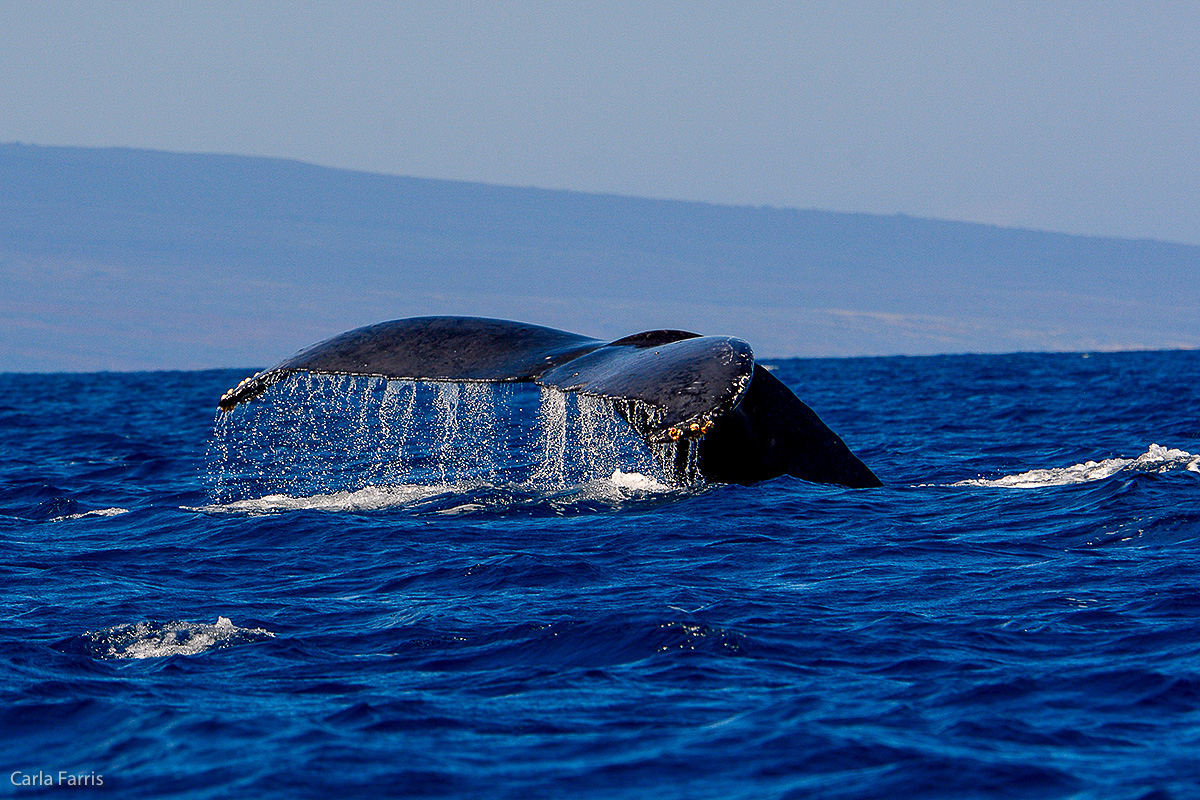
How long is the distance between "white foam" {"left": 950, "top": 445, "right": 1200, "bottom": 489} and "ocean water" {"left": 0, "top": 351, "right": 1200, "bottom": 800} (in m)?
0.13

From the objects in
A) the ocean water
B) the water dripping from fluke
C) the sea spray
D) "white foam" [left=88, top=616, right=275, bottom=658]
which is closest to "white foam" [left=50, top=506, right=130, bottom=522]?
the ocean water

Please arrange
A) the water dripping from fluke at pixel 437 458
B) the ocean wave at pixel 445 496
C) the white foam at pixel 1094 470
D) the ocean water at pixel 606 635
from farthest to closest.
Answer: the white foam at pixel 1094 470
the ocean wave at pixel 445 496
the water dripping from fluke at pixel 437 458
the ocean water at pixel 606 635

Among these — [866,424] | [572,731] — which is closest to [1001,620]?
[572,731]

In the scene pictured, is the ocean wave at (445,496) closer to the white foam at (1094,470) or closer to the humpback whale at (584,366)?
the humpback whale at (584,366)

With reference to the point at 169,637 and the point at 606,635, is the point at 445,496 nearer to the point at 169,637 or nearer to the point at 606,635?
the point at 169,637

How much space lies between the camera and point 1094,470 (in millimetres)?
15289

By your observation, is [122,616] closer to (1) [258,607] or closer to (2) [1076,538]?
(1) [258,607]

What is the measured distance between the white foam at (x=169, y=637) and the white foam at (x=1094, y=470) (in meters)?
8.96

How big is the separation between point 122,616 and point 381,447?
45.2 ft

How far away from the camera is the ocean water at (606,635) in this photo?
5.83 m

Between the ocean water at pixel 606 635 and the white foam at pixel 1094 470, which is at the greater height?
the white foam at pixel 1094 470

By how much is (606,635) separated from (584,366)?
5.51 feet

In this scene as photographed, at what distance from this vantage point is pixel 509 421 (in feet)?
93.9

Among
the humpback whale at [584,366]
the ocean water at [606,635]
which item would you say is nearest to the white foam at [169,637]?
the ocean water at [606,635]
